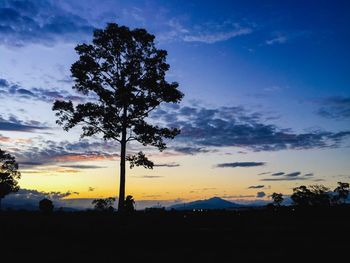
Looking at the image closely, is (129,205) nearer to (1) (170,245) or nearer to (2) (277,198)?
(1) (170,245)

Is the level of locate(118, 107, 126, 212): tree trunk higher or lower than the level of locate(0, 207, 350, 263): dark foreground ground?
higher

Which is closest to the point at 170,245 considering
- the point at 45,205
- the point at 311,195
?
the point at 45,205

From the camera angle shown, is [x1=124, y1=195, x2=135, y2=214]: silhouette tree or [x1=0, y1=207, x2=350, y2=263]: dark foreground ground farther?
[x1=124, y1=195, x2=135, y2=214]: silhouette tree

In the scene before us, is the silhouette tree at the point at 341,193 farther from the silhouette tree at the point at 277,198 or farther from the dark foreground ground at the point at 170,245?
the dark foreground ground at the point at 170,245

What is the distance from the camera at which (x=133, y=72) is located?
1081 inches

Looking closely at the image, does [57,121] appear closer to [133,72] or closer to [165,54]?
[133,72]

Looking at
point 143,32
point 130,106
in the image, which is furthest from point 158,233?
point 143,32

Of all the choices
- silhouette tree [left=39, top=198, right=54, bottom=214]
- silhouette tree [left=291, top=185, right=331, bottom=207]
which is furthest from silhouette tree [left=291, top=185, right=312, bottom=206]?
silhouette tree [left=39, top=198, right=54, bottom=214]

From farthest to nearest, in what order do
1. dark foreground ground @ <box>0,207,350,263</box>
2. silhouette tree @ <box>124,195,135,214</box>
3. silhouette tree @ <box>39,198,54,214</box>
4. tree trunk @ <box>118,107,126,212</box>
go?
silhouette tree @ <box>39,198,54,214</box>, silhouette tree @ <box>124,195,135,214</box>, tree trunk @ <box>118,107,126,212</box>, dark foreground ground @ <box>0,207,350,263</box>

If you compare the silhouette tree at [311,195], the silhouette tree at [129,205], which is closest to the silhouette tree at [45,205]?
the silhouette tree at [129,205]

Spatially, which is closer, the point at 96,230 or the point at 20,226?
the point at 96,230

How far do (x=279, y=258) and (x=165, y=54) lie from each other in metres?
20.0

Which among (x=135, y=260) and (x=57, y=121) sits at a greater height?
(x=57, y=121)

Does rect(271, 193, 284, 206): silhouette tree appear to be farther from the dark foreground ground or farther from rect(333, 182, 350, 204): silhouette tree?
the dark foreground ground
